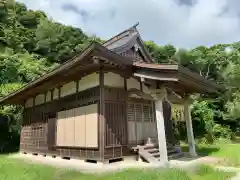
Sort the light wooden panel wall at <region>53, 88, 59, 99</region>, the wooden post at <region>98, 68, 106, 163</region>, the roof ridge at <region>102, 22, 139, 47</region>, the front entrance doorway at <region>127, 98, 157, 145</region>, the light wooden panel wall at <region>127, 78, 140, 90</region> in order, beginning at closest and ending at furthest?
the wooden post at <region>98, 68, 106, 163</region>, the front entrance doorway at <region>127, 98, 157, 145</region>, the light wooden panel wall at <region>127, 78, 140, 90</region>, the light wooden panel wall at <region>53, 88, 59, 99</region>, the roof ridge at <region>102, 22, 139, 47</region>

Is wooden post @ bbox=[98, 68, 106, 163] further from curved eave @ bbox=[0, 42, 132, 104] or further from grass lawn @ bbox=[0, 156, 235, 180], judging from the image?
grass lawn @ bbox=[0, 156, 235, 180]

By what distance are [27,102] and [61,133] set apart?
19.1 feet

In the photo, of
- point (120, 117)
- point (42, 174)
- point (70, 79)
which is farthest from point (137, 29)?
point (42, 174)

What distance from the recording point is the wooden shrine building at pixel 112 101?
751 centimetres

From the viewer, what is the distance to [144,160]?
27.2 feet

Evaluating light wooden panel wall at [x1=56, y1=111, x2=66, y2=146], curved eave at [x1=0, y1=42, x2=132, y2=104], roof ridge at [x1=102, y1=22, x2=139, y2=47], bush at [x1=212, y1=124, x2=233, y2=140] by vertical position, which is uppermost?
roof ridge at [x1=102, y1=22, x2=139, y2=47]

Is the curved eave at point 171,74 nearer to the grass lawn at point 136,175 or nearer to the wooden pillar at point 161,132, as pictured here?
the wooden pillar at point 161,132

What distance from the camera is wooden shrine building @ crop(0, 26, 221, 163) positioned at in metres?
7.51

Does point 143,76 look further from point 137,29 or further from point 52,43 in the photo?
point 52,43

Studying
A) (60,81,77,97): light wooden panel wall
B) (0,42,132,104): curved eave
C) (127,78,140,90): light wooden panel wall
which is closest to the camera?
(0,42,132,104): curved eave

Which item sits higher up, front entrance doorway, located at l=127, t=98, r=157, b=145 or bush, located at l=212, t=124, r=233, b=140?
front entrance doorway, located at l=127, t=98, r=157, b=145

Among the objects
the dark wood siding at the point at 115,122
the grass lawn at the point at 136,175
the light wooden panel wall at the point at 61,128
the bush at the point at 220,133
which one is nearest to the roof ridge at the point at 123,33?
the dark wood siding at the point at 115,122

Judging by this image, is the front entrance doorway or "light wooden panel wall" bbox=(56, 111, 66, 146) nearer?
the front entrance doorway

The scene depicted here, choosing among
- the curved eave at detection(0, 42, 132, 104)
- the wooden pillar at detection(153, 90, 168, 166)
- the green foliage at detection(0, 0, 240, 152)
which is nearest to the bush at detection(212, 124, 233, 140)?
the green foliage at detection(0, 0, 240, 152)
